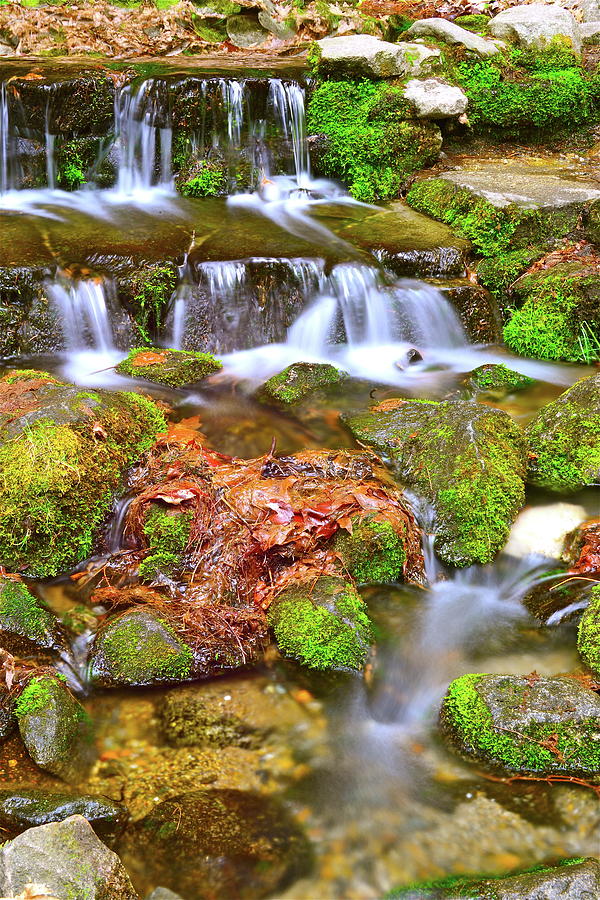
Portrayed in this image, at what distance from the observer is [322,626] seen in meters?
3.78

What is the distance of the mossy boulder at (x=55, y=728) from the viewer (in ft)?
10.5

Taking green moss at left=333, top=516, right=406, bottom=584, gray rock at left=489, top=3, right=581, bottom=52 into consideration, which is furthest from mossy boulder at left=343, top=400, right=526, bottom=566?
gray rock at left=489, top=3, right=581, bottom=52

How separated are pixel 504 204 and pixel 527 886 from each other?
262 inches

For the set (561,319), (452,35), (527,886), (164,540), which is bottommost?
(527,886)

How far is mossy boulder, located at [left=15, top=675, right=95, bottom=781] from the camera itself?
3205mm

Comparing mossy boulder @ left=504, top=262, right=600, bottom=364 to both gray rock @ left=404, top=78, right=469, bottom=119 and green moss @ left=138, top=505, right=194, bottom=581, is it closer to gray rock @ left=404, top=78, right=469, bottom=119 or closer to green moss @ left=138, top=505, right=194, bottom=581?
gray rock @ left=404, top=78, right=469, bottom=119

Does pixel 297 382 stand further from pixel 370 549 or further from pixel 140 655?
pixel 140 655

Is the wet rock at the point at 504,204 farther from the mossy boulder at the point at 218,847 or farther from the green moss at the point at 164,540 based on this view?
the mossy boulder at the point at 218,847

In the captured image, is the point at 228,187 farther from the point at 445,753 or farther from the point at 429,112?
the point at 445,753

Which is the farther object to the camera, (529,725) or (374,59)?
(374,59)

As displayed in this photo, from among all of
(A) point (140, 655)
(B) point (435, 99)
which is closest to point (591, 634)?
(A) point (140, 655)

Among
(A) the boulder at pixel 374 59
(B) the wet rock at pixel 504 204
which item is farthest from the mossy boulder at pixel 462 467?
(A) the boulder at pixel 374 59

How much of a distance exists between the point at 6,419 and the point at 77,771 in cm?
218

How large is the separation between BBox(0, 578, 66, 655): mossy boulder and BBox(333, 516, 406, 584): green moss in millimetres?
1558
